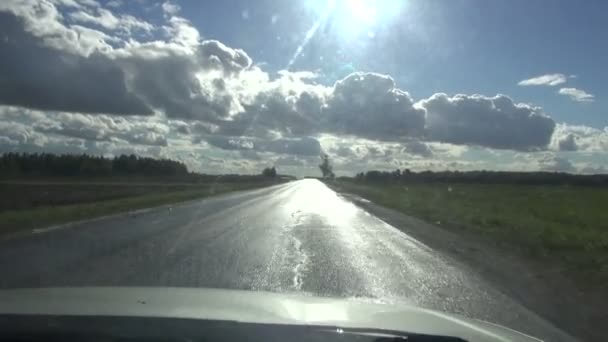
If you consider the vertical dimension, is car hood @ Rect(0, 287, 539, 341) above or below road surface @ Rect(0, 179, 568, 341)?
above

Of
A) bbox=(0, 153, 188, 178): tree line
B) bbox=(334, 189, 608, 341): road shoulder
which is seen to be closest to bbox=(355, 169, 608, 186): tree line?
bbox=(0, 153, 188, 178): tree line

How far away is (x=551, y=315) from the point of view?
25.7 feet

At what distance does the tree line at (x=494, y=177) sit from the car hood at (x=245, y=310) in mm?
118998

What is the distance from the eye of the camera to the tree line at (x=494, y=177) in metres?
124

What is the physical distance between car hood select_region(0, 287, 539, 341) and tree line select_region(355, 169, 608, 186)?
390 feet

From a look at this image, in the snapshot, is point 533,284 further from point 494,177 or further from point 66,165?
point 494,177

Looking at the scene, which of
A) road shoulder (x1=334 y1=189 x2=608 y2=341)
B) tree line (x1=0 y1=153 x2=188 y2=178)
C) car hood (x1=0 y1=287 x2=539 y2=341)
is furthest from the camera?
tree line (x1=0 y1=153 x2=188 y2=178)

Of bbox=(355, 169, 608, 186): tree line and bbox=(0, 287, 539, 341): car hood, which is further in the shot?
bbox=(355, 169, 608, 186): tree line

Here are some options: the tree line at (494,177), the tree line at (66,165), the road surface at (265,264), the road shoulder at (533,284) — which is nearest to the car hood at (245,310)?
the road surface at (265,264)

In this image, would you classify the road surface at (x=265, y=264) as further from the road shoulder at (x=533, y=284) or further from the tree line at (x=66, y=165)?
the tree line at (x=66, y=165)

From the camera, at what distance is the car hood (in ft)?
12.8

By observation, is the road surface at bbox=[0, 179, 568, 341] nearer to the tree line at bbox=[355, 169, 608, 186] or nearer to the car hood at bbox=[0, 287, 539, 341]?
the car hood at bbox=[0, 287, 539, 341]

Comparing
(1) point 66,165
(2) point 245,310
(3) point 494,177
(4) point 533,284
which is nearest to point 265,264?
(4) point 533,284

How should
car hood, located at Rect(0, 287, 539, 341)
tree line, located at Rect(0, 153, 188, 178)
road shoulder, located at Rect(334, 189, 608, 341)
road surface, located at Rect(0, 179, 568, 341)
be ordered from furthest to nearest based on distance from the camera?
1. tree line, located at Rect(0, 153, 188, 178)
2. road surface, located at Rect(0, 179, 568, 341)
3. road shoulder, located at Rect(334, 189, 608, 341)
4. car hood, located at Rect(0, 287, 539, 341)
